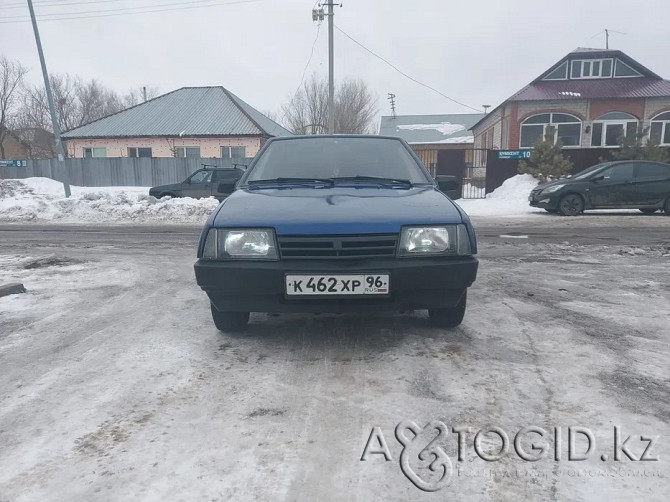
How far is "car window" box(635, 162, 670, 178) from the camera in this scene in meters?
13.2

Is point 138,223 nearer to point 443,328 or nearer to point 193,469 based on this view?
point 443,328

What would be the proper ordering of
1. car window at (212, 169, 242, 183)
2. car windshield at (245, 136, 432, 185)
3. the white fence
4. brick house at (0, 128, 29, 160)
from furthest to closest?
brick house at (0, 128, 29, 160) → the white fence → car window at (212, 169, 242, 183) → car windshield at (245, 136, 432, 185)

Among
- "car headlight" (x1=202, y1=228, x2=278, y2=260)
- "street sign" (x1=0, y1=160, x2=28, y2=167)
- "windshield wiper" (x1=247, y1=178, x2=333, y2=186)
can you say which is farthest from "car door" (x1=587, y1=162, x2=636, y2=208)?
"street sign" (x1=0, y1=160, x2=28, y2=167)

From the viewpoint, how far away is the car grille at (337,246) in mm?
3066

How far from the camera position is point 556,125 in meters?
27.9

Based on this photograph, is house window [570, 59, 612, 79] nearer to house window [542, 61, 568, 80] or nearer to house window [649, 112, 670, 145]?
house window [542, 61, 568, 80]

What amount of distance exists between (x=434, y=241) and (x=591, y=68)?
30.3m

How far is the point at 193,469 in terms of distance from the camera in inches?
80.7

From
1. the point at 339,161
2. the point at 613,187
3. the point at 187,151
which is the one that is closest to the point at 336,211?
the point at 339,161

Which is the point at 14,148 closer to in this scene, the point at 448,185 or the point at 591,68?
the point at 591,68

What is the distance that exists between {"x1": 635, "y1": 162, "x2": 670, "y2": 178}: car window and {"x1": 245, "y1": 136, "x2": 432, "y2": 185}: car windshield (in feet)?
36.8

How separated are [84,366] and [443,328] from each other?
2.48m

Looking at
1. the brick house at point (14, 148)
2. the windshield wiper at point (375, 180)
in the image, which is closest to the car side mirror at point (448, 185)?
the windshield wiper at point (375, 180)

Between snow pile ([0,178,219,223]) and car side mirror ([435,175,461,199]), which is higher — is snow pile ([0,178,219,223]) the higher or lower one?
the lower one
